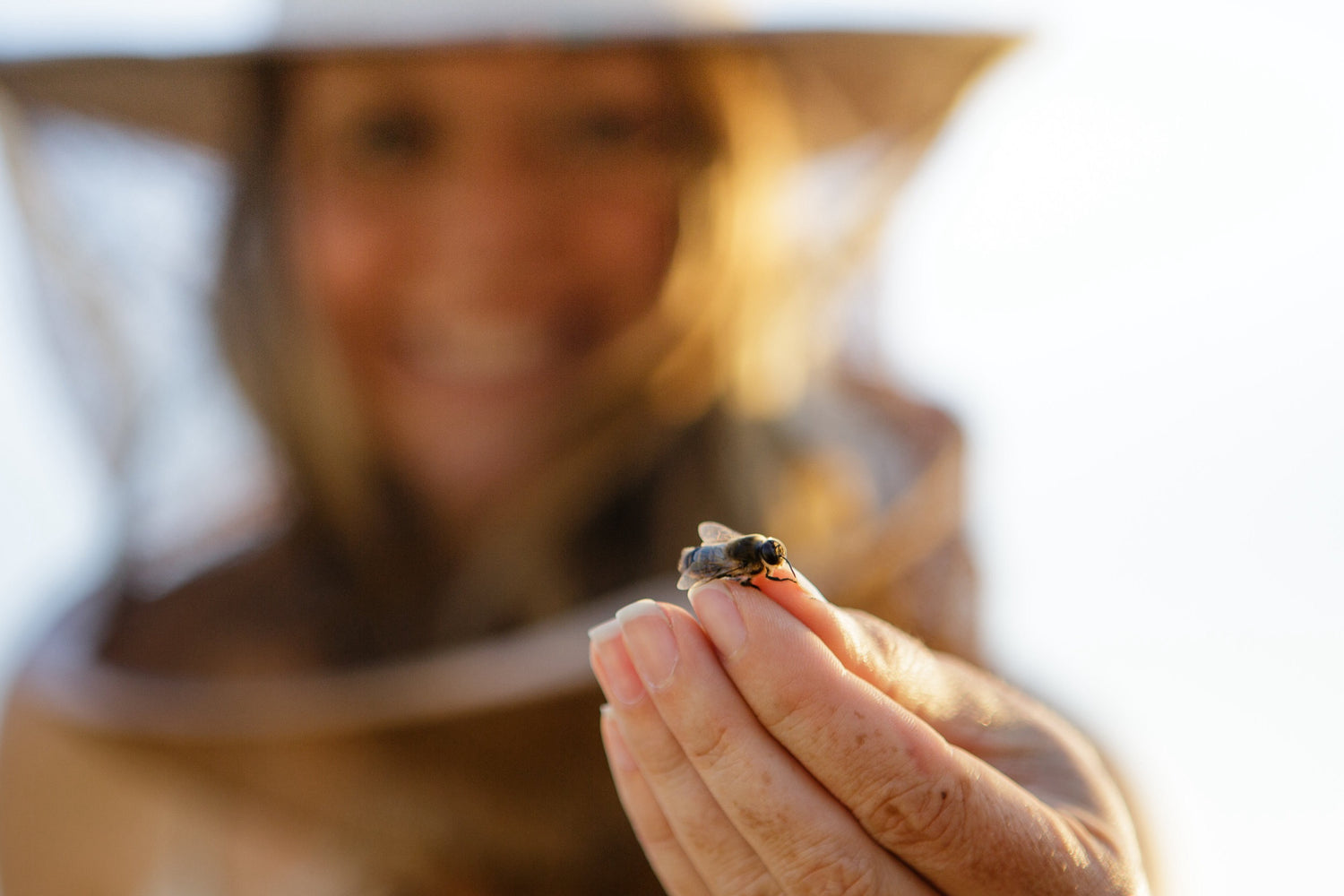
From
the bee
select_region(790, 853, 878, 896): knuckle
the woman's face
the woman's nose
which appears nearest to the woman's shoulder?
the woman's face

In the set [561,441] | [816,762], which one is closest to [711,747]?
[816,762]

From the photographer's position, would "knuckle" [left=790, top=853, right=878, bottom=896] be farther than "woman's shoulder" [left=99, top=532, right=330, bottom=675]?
No

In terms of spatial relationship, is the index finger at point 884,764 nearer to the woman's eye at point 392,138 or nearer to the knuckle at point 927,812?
the knuckle at point 927,812

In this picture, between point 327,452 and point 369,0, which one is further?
point 327,452

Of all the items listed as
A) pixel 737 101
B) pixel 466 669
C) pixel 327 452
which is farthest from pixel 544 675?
pixel 737 101

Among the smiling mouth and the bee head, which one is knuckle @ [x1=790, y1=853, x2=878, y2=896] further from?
the smiling mouth

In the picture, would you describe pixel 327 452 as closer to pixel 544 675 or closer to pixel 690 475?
pixel 690 475
